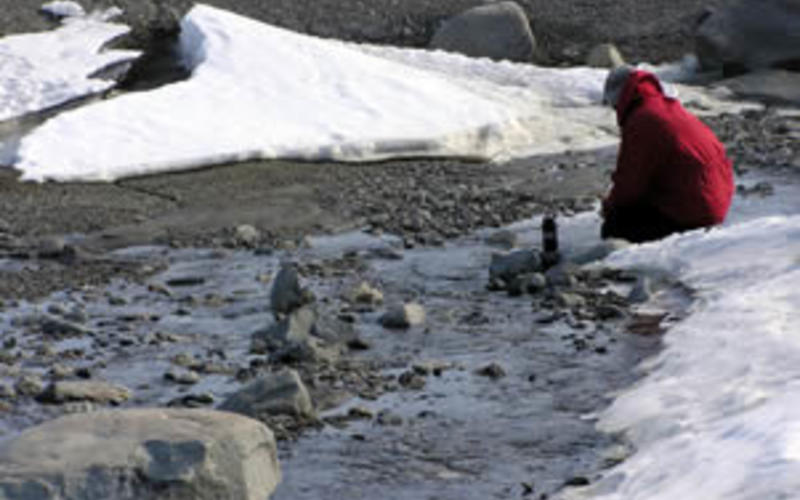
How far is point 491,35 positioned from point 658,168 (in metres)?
9.99

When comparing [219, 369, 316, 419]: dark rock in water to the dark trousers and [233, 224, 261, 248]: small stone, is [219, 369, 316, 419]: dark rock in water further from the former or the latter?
[233, 224, 261, 248]: small stone

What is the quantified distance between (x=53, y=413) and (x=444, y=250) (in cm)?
402

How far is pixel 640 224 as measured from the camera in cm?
977

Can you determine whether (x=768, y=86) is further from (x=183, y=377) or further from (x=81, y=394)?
(x=81, y=394)

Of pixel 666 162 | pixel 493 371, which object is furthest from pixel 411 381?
pixel 666 162

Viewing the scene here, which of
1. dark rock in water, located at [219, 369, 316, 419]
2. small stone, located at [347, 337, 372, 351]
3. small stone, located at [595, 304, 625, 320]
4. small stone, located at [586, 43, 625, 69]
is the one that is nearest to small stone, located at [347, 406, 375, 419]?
dark rock in water, located at [219, 369, 316, 419]

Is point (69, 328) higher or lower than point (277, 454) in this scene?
lower

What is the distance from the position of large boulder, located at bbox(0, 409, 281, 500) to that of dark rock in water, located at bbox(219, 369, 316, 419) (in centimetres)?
92

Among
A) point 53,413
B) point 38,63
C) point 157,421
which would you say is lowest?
point 38,63

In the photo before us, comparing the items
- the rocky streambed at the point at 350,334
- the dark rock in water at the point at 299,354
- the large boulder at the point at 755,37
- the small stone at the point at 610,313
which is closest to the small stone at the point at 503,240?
the rocky streambed at the point at 350,334

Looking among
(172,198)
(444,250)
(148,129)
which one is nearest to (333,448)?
(444,250)

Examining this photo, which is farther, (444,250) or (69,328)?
(444,250)

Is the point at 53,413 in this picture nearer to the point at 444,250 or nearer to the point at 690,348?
the point at 690,348

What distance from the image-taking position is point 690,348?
734 cm
